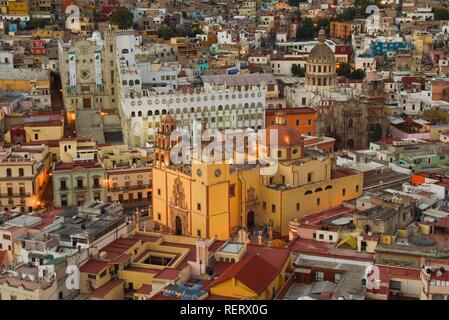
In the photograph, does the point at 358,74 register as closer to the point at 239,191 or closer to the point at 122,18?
the point at 122,18

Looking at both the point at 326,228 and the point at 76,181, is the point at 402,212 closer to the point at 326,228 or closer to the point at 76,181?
the point at 326,228

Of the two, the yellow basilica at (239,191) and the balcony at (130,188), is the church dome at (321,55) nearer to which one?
Result: the yellow basilica at (239,191)

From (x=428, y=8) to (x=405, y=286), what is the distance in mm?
75317

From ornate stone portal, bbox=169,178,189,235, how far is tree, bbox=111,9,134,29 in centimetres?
5336

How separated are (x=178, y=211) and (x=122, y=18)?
5626cm

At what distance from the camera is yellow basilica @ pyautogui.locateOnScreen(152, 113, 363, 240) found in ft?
103

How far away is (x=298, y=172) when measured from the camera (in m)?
33.6

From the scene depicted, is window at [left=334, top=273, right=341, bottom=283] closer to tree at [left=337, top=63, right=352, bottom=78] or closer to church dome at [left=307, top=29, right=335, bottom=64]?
church dome at [left=307, top=29, right=335, bottom=64]

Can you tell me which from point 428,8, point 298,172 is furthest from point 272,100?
point 428,8

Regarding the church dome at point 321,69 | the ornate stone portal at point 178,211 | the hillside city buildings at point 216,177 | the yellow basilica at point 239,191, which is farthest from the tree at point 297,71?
the ornate stone portal at point 178,211

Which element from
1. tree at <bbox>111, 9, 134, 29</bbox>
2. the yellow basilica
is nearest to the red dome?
the yellow basilica

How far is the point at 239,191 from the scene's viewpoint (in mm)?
32531

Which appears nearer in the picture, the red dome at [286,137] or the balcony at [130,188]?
the red dome at [286,137]

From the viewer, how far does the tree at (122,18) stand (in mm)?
84000
